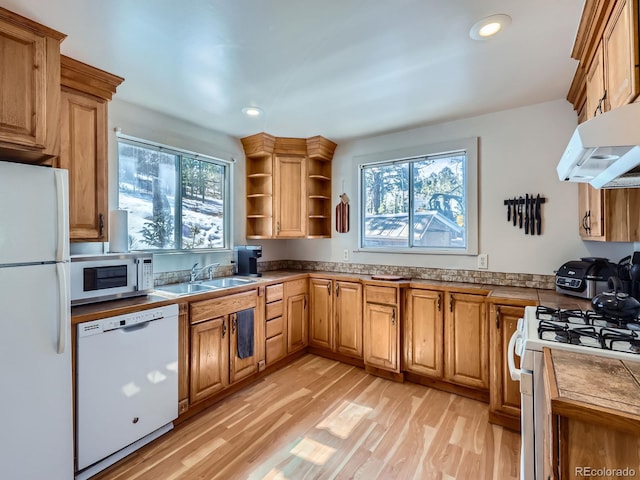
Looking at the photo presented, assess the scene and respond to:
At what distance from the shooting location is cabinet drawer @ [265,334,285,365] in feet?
9.78

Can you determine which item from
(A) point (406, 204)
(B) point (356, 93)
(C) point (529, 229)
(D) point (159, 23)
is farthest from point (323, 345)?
(D) point (159, 23)

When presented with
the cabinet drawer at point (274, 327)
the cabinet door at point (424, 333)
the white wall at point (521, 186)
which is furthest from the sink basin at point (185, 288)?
the white wall at point (521, 186)

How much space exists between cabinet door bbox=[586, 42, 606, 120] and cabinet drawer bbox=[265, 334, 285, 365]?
9.55 ft

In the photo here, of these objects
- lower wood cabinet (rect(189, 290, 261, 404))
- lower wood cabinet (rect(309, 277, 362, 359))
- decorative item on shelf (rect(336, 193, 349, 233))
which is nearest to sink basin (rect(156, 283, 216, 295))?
lower wood cabinet (rect(189, 290, 261, 404))

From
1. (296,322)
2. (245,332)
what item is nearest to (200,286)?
(245,332)

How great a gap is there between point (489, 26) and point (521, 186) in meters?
1.54

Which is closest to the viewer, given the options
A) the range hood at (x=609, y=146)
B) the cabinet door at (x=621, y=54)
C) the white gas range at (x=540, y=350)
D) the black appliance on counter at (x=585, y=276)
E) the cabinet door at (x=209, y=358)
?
the range hood at (x=609, y=146)

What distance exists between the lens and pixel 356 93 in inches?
94.0

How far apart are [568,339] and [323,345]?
2439 mm

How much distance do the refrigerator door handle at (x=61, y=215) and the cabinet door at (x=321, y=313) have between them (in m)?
2.31

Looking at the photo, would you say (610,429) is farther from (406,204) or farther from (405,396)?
(406,204)

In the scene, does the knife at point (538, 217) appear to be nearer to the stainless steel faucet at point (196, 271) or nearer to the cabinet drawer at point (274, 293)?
the cabinet drawer at point (274, 293)

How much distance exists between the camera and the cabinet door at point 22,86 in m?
1.46

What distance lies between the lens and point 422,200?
3250 millimetres
